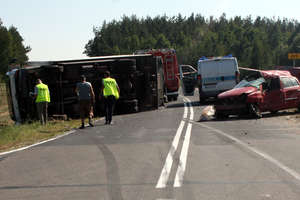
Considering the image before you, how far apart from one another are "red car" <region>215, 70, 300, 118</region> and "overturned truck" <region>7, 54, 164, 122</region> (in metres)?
5.32

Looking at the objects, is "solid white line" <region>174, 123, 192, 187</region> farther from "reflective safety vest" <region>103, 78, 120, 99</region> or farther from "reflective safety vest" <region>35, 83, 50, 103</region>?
"reflective safety vest" <region>35, 83, 50, 103</region>

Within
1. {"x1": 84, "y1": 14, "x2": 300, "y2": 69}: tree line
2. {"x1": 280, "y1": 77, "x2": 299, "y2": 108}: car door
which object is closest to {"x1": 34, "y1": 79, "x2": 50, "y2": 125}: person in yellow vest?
{"x1": 280, "y1": 77, "x2": 299, "y2": 108}: car door

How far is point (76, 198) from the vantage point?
6184 millimetres

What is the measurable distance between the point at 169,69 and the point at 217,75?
18.8ft

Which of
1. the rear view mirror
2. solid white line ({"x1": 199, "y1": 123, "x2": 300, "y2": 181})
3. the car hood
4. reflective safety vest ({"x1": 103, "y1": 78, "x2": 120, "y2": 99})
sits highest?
reflective safety vest ({"x1": 103, "y1": 78, "x2": 120, "y2": 99})

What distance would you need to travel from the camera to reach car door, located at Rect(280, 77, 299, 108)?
17641mm

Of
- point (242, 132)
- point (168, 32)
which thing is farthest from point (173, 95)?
point (168, 32)

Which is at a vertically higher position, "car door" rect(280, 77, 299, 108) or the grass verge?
"car door" rect(280, 77, 299, 108)

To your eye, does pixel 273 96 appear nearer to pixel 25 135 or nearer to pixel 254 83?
pixel 254 83

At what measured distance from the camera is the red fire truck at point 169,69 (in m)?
29.6

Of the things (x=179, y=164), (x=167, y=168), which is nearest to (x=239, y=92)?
(x=179, y=164)

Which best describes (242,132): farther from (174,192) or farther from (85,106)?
(174,192)

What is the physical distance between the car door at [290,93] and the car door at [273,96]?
182 mm

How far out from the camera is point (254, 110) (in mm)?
16812
